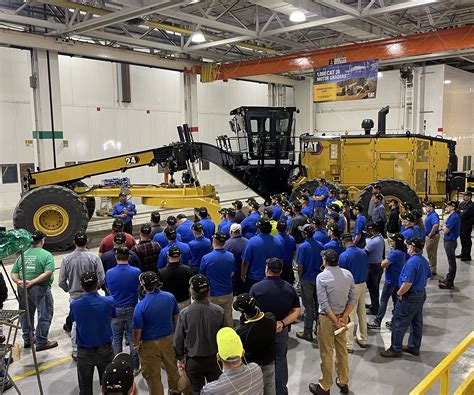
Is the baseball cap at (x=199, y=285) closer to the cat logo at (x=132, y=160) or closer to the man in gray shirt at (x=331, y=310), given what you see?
the man in gray shirt at (x=331, y=310)

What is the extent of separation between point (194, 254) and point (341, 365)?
2.66 meters

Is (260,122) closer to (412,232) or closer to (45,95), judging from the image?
(45,95)

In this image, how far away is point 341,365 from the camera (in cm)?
516

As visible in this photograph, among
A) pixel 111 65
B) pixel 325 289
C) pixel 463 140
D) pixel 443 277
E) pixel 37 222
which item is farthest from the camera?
pixel 463 140

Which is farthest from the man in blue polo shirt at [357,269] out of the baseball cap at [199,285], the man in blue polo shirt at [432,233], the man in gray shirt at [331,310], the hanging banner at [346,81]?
the hanging banner at [346,81]

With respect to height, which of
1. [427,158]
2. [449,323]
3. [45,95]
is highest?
[45,95]

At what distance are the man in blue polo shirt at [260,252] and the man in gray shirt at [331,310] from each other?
1.39 meters

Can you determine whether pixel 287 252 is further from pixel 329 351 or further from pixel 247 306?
pixel 247 306

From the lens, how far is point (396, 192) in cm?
1280

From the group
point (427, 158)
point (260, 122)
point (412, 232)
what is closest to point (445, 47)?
point (427, 158)

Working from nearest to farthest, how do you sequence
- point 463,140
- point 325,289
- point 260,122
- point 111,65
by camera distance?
point 325,289
point 260,122
point 111,65
point 463,140

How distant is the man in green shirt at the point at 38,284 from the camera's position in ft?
19.9

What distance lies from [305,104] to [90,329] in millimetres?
24706

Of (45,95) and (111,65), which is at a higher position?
(111,65)
